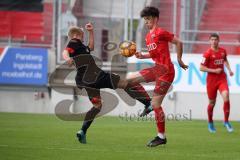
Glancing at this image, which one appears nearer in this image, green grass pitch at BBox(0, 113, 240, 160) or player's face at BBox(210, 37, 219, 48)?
green grass pitch at BBox(0, 113, 240, 160)

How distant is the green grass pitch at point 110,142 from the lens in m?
10.6

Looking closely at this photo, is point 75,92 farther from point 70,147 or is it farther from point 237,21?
point 70,147

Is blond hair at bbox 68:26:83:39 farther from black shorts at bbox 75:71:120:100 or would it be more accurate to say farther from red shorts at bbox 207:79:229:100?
red shorts at bbox 207:79:229:100

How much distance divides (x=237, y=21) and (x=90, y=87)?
12.1m

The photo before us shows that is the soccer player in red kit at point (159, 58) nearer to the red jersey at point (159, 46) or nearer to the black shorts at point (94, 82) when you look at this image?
the red jersey at point (159, 46)

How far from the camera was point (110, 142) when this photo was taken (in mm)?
12969

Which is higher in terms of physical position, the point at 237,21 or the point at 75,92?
the point at 237,21

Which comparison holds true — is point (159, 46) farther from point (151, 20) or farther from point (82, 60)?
point (82, 60)

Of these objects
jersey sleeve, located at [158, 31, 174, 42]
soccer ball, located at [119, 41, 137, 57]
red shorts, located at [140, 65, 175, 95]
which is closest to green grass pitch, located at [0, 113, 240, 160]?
red shorts, located at [140, 65, 175, 95]

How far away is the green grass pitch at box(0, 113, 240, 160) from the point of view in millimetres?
10609

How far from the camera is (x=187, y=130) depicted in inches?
658

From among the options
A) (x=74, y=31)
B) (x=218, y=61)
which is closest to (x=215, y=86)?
(x=218, y=61)

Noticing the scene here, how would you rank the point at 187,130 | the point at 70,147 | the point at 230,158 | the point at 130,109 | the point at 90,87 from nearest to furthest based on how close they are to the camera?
the point at 230,158, the point at 70,147, the point at 90,87, the point at 187,130, the point at 130,109

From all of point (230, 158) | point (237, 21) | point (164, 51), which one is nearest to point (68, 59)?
point (164, 51)
